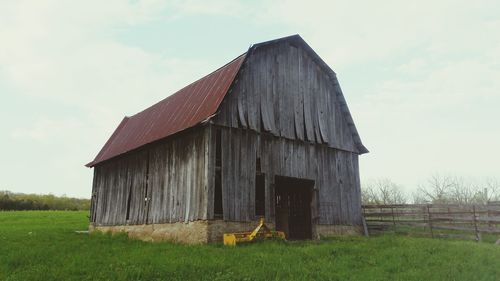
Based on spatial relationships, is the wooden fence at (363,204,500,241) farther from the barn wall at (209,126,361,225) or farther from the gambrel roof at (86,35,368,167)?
the gambrel roof at (86,35,368,167)

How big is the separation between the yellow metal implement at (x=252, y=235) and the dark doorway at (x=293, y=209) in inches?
176

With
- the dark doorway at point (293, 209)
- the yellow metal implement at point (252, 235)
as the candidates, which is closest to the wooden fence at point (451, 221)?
the dark doorway at point (293, 209)

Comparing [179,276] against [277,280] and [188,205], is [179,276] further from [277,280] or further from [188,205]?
[188,205]

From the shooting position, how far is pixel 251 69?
57.5ft

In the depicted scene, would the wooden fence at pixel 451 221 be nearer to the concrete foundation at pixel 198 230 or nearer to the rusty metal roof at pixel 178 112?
the concrete foundation at pixel 198 230

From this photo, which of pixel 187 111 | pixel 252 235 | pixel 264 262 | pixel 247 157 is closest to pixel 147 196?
pixel 187 111

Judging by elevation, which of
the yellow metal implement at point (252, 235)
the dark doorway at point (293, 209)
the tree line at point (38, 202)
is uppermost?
the tree line at point (38, 202)

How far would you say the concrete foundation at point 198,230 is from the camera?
14.6 m

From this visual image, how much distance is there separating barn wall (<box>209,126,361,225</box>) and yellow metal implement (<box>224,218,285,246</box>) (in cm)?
92

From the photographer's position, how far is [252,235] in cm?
1423

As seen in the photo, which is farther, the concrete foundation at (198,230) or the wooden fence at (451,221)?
the wooden fence at (451,221)

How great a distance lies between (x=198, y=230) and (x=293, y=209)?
23.1 feet

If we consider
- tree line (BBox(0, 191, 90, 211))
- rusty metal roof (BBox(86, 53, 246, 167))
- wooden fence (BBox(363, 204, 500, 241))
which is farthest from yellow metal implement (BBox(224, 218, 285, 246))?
tree line (BBox(0, 191, 90, 211))

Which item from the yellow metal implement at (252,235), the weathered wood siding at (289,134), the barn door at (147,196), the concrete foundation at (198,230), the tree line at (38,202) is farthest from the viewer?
the tree line at (38,202)
